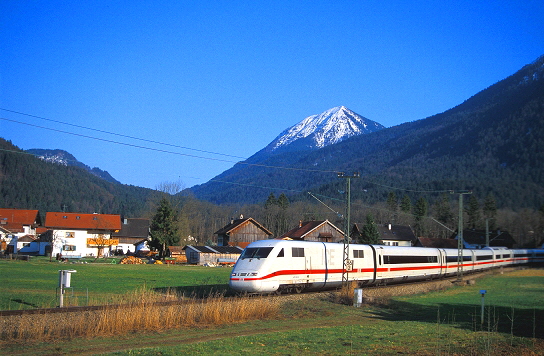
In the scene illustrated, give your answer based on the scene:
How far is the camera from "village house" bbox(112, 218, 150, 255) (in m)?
104

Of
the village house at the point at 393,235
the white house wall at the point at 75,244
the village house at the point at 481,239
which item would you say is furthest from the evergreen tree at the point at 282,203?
the white house wall at the point at 75,244

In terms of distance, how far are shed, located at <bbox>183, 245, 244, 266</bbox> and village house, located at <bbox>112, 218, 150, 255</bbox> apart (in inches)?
1106

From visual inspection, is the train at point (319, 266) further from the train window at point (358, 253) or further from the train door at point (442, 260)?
the train door at point (442, 260)

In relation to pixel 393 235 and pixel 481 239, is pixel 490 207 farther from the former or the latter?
pixel 393 235

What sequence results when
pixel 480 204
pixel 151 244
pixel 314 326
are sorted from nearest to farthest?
pixel 314 326, pixel 480 204, pixel 151 244

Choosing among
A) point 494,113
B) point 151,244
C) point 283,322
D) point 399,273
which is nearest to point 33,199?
point 151,244

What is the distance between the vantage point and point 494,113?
140375mm

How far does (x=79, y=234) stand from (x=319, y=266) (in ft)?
246

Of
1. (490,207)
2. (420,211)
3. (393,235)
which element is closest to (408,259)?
(490,207)

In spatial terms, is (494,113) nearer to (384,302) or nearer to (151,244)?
(151,244)

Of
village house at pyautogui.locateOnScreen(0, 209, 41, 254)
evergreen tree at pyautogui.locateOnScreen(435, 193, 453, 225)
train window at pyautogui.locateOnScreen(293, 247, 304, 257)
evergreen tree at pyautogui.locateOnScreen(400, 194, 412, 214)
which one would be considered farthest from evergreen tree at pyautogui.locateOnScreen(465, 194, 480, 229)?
village house at pyautogui.locateOnScreen(0, 209, 41, 254)

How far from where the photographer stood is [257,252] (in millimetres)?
28391

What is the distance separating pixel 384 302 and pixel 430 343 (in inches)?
584

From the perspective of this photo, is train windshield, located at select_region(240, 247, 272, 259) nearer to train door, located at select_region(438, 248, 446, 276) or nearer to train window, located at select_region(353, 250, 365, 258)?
train window, located at select_region(353, 250, 365, 258)
